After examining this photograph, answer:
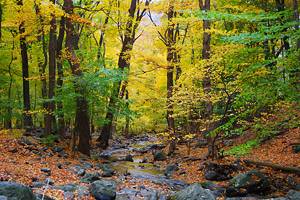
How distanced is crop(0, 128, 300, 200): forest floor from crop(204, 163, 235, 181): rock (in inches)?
12.8

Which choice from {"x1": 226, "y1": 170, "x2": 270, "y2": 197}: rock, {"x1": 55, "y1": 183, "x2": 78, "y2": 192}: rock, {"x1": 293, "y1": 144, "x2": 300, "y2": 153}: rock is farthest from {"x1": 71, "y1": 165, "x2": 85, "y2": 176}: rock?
{"x1": 293, "y1": 144, "x2": 300, "y2": 153}: rock

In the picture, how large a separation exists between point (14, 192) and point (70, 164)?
718 cm

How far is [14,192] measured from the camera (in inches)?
254

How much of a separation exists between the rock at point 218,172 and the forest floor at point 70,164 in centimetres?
32

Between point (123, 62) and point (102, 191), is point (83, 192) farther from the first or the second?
point (123, 62)

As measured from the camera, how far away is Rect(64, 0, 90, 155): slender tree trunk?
49.6 ft

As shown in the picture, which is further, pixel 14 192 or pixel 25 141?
pixel 25 141

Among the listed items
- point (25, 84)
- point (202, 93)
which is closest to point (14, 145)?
point (25, 84)

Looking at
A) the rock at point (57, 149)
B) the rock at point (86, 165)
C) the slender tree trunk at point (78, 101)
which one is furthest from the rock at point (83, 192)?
the rock at point (57, 149)

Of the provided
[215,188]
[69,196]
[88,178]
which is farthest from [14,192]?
[215,188]

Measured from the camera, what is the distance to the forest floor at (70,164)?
978cm

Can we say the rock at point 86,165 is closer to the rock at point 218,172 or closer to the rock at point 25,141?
the rock at point 25,141

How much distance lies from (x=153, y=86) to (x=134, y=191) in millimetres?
18989

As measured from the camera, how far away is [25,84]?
19438mm
